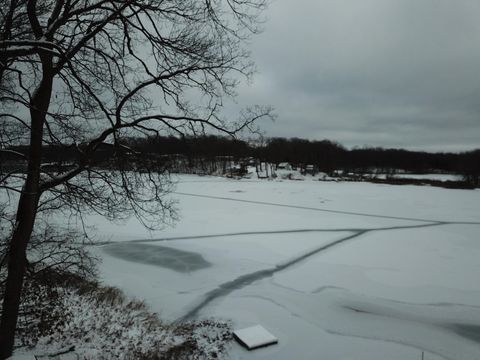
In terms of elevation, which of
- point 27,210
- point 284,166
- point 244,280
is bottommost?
point 244,280

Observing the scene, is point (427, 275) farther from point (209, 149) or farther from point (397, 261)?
point (209, 149)

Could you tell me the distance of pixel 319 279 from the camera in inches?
358

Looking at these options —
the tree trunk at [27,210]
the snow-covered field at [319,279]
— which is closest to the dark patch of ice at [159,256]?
the snow-covered field at [319,279]

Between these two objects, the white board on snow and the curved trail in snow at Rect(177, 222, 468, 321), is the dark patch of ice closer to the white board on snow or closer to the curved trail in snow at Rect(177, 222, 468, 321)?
the curved trail in snow at Rect(177, 222, 468, 321)

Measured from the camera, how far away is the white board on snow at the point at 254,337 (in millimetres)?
5875

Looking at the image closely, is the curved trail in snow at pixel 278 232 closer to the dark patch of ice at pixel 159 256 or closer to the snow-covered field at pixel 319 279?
the snow-covered field at pixel 319 279

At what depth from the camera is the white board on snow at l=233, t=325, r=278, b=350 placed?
19.3 ft

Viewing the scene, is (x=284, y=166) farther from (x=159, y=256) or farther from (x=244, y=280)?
(x=244, y=280)

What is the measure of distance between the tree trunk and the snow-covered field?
2.38 m

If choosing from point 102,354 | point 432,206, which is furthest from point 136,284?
point 432,206

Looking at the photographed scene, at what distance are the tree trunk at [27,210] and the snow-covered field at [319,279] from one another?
7.81 feet

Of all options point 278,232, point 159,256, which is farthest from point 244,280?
point 278,232

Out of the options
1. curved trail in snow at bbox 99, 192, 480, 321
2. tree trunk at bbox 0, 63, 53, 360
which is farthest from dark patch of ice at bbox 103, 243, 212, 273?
tree trunk at bbox 0, 63, 53, 360

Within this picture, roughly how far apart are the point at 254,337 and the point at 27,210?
13.3 ft
